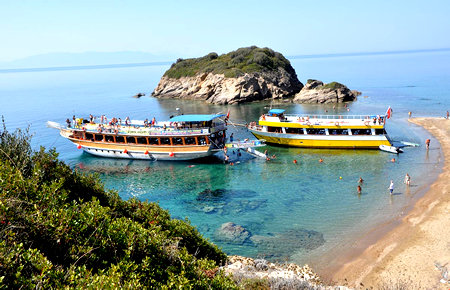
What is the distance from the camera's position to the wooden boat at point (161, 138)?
41438mm

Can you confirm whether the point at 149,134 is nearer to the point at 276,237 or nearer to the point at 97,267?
the point at 276,237

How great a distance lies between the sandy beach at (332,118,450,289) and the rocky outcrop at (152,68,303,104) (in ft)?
199

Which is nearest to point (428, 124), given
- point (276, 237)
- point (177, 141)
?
point (177, 141)

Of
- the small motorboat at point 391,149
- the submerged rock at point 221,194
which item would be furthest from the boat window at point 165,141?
the small motorboat at point 391,149

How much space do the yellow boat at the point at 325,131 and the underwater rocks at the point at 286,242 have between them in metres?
22.7

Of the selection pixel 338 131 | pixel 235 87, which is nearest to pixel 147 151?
pixel 338 131

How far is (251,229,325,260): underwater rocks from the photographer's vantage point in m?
21.8

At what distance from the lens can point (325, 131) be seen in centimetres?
4497

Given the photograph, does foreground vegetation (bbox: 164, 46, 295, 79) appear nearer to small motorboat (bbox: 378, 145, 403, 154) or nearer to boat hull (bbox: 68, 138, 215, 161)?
boat hull (bbox: 68, 138, 215, 161)

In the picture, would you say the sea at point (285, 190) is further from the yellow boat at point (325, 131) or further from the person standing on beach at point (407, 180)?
the yellow boat at point (325, 131)

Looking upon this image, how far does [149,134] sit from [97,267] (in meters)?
33.2

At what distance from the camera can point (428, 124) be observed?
55.8m

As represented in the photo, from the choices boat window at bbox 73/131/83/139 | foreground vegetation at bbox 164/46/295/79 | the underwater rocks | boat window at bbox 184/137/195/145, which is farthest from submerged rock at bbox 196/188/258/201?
foreground vegetation at bbox 164/46/295/79

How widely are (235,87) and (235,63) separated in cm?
1337
